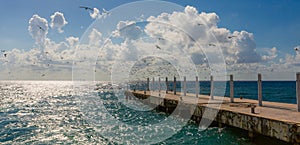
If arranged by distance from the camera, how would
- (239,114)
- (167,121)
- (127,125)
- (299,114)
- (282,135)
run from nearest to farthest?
(282,135)
(299,114)
(239,114)
(127,125)
(167,121)

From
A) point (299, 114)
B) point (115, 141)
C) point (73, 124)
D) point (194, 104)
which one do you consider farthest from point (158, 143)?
point (73, 124)

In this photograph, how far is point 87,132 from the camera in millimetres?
19250

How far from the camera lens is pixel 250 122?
13.4 m

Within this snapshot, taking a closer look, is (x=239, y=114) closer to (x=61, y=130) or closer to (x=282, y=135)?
(x=282, y=135)

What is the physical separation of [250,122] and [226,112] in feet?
8.05

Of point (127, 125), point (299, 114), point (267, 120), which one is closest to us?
point (267, 120)

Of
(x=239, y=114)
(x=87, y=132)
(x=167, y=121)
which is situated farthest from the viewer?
(x=167, y=121)

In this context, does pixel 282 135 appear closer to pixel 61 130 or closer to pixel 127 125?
pixel 127 125

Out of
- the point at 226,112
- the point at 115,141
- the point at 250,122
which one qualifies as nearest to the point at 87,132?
the point at 115,141

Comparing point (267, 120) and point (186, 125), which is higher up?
point (267, 120)

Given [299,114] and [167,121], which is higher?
[299,114]

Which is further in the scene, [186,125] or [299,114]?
[186,125]

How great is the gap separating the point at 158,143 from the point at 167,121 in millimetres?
7846

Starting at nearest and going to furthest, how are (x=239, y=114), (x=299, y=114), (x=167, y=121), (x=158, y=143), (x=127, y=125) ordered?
(x=299, y=114)
(x=239, y=114)
(x=158, y=143)
(x=127, y=125)
(x=167, y=121)
